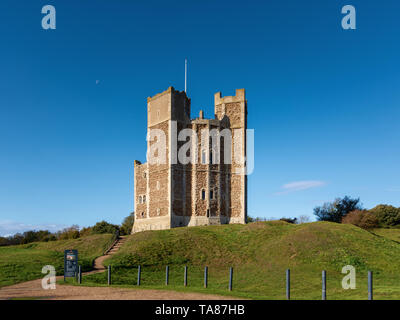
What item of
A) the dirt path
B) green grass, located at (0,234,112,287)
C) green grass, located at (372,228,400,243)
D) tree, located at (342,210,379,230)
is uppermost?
tree, located at (342,210,379,230)

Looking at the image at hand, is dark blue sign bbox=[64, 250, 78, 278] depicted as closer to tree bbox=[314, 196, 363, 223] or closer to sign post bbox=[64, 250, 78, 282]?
sign post bbox=[64, 250, 78, 282]

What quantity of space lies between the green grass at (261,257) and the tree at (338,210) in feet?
81.6

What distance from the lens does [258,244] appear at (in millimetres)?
35188

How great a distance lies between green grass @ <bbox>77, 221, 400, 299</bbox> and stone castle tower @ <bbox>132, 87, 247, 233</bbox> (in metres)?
6.13

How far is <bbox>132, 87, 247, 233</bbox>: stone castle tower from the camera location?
46.5 metres

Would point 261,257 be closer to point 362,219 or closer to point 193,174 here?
point 193,174

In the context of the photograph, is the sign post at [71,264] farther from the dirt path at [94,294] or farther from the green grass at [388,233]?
the green grass at [388,233]

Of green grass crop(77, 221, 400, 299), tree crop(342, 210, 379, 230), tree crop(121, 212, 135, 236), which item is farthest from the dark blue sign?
tree crop(342, 210, 379, 230)

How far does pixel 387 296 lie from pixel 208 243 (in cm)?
2084

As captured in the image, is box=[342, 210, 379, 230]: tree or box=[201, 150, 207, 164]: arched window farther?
box=[342, 210, 379, 230]: tree

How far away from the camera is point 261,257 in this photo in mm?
31750

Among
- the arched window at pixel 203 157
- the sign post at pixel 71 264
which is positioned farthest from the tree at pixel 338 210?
the sign post at pixel 71 264
